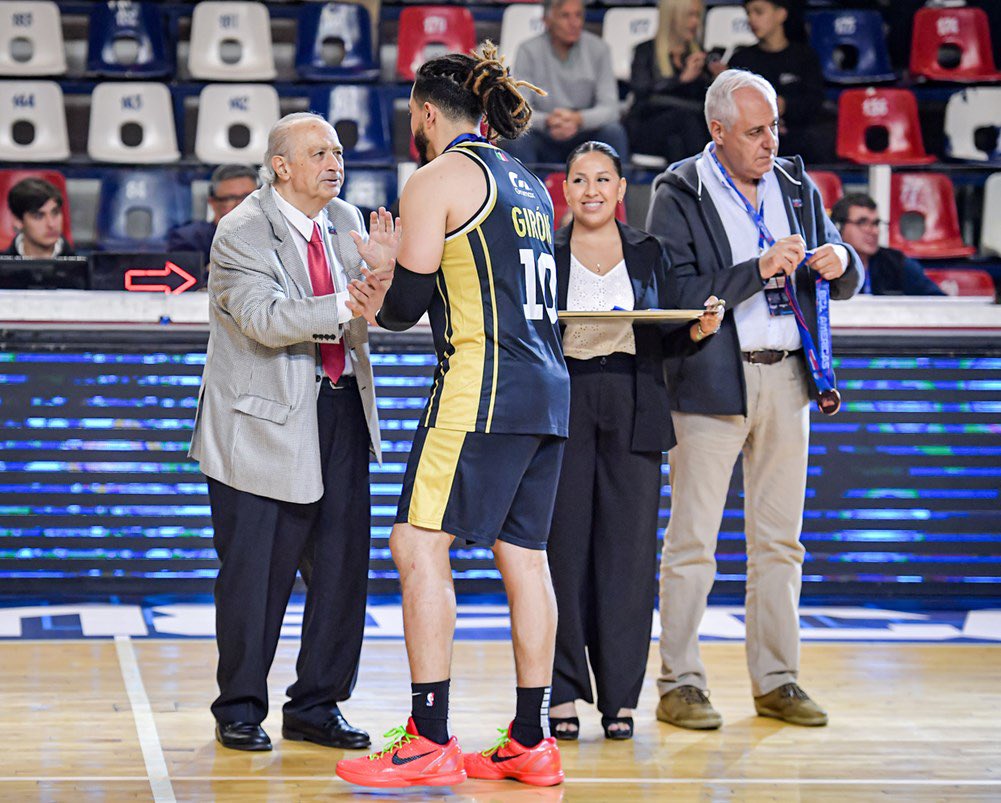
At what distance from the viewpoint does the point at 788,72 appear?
8031mm

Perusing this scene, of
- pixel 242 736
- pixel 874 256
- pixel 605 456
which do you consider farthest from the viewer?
pixel 874 256

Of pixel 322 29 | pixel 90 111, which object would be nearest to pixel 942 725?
pixel 322 29

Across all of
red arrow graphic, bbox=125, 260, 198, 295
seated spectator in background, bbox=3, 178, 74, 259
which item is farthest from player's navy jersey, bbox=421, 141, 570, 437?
seated spectator in background, bbox=3, 178, 74, 259

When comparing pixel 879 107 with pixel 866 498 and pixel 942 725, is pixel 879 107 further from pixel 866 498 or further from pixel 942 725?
pixel 942 725

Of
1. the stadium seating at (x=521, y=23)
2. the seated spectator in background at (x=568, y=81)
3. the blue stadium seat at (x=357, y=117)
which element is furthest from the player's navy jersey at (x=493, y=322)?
the stadium seating at (x=521, y=23)

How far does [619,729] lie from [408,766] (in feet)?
2.68

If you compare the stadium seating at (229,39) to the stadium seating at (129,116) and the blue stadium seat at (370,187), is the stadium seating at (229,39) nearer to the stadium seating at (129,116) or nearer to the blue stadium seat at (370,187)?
the stadium seating at (129,116)

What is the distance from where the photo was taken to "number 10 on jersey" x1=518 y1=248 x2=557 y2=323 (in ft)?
11.6

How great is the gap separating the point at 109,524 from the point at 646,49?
13.6 ft

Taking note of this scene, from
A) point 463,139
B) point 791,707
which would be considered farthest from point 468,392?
point 791,707

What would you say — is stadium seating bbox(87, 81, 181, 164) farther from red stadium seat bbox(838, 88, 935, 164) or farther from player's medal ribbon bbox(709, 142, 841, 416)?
player's medal ribbon bbox(709, 142, 841, 416)

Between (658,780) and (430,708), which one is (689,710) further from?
(430,708)

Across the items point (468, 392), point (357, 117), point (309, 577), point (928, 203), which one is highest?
point (357, 117)

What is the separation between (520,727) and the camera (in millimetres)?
3594
